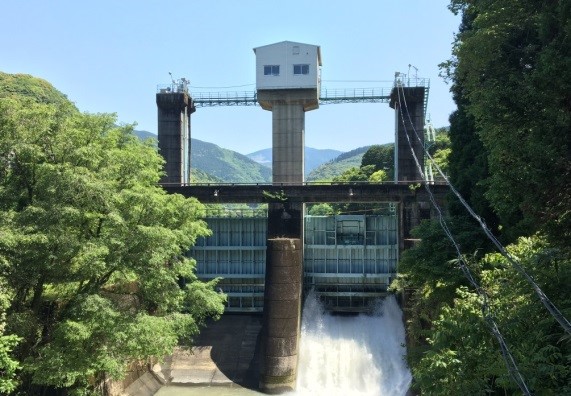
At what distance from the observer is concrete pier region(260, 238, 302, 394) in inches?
667

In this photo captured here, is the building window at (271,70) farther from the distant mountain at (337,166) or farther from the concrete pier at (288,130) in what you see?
the distant mountain at (337,166)

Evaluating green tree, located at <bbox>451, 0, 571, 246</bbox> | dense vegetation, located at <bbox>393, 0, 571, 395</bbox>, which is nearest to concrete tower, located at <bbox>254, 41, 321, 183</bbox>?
dense vegetation, located at <bbox>393, 0, 571, 395</bbox>

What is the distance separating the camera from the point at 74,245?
1047cm

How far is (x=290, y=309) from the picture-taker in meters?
17.9

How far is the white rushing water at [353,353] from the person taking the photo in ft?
56.0

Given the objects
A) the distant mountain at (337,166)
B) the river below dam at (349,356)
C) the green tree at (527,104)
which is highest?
the distant mountain at (337,166)

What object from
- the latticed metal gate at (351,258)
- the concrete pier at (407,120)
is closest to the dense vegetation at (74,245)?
the latticed metal gate at (351,258)

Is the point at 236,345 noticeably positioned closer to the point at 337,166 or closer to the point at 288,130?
the point at 288,130

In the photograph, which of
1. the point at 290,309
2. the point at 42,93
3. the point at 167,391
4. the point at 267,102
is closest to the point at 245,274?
the point at 290,309

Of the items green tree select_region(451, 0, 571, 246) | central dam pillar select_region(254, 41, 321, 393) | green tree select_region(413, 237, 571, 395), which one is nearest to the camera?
green tree select_region(413, 237, 571, 395)

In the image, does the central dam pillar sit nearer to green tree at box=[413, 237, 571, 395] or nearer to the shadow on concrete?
the shadow on concrete

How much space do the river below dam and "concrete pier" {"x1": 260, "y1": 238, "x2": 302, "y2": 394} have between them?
0.65 meters

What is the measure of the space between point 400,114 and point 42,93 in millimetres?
44018

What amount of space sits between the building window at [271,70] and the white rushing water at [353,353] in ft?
37.9
